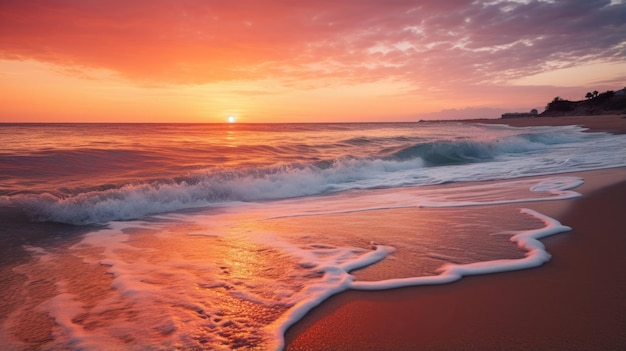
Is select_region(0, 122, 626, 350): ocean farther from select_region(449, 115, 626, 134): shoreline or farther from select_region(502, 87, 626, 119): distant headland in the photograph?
select_region(502, 87, 626, 119): distant headland

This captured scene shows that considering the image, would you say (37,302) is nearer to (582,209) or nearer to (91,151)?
(582,209)

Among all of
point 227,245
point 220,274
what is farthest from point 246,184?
point 220,274

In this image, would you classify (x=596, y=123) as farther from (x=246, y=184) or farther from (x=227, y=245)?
(x=227, y=245)

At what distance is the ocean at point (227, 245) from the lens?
279 cm

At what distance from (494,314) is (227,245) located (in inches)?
121

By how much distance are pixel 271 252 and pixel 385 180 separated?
24.8 ft

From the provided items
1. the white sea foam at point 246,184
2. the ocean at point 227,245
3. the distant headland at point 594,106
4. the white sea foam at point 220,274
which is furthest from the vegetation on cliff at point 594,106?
the white sea foam at point 220,274

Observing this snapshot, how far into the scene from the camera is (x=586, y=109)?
6556 cm

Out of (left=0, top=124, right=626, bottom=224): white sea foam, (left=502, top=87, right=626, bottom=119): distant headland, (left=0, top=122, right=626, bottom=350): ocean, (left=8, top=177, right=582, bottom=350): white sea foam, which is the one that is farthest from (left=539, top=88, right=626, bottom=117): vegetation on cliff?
(left=8, top=177, right=582, bottom=350): white sea foam

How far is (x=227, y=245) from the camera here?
4.74 metres

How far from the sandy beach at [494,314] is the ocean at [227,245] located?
20 centimetres

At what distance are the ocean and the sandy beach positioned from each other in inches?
7.8

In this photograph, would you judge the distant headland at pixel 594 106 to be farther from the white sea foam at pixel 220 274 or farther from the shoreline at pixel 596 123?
the white sea foam at pixel 220 274

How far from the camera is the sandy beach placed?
2293 mm
